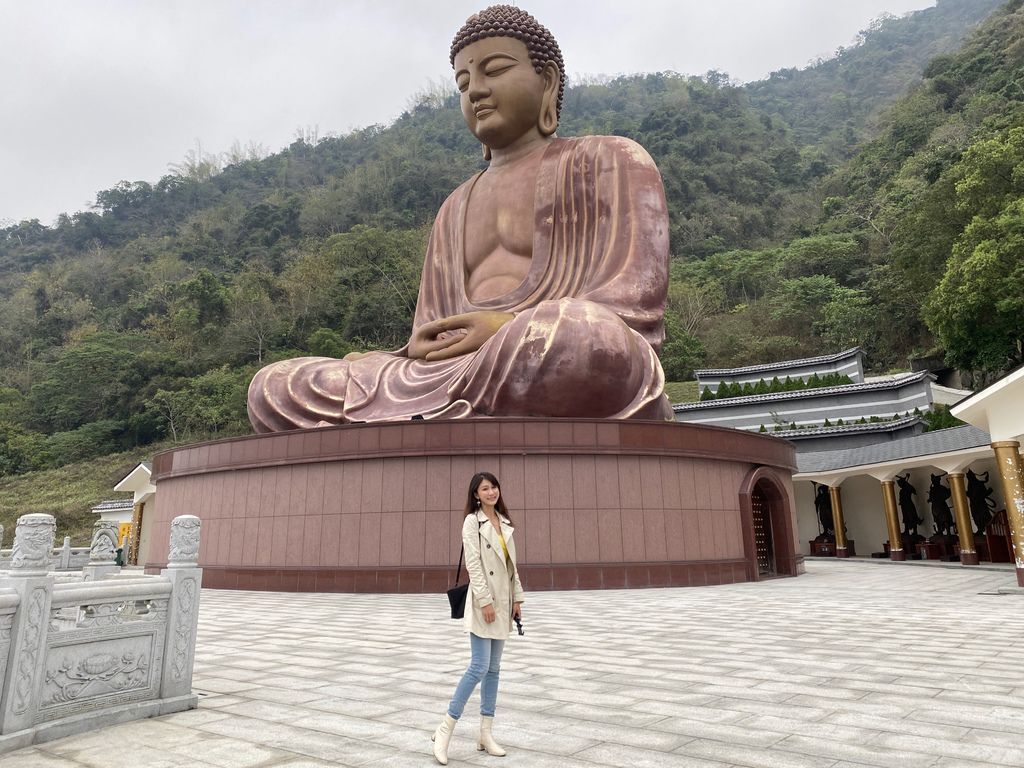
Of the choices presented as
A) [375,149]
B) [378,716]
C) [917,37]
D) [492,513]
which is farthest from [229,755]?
[917,37]

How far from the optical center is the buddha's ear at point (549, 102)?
9992 millimetres

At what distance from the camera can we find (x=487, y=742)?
2172 millimetres

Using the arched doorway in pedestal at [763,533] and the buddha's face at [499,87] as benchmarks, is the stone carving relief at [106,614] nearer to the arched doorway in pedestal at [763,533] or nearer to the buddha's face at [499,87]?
the arched doorway in pedestal at [763,533]

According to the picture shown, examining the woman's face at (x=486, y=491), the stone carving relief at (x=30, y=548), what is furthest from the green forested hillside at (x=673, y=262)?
the stone carving relief at (x=30, y=548)

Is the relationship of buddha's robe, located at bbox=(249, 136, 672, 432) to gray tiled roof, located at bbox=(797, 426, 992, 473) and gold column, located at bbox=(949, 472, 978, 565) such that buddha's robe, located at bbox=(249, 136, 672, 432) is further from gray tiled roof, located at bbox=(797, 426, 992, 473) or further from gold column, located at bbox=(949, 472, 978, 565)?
gold column, located at bbox=(949, 472, 978, 565)

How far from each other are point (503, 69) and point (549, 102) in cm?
83

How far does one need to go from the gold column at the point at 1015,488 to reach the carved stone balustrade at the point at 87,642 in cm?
758

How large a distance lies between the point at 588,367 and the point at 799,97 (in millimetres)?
79226

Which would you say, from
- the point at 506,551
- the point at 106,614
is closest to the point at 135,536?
the point at 106,614

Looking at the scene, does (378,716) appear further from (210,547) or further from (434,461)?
(210,547)

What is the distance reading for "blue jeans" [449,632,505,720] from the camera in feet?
7.32

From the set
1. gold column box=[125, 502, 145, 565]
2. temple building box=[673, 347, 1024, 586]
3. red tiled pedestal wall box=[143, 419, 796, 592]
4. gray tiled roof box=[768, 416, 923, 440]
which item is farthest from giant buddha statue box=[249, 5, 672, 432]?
gray tiled roof box=[768, 416, 923, 440]

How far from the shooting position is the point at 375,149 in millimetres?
60688

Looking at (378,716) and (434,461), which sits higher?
(434,461)
